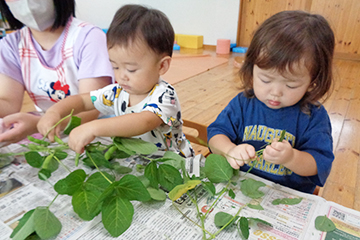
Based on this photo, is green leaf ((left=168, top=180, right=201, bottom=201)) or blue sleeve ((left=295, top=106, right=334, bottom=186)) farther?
blue sleeve ((left=295, top=106, right=334, bottom=186))

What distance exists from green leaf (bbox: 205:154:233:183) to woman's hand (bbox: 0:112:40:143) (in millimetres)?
527

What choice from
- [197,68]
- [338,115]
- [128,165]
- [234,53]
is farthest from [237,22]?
[128,165]

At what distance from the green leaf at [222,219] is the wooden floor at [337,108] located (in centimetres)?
Answer: 50

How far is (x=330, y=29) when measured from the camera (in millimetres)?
606

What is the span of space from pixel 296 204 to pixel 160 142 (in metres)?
Answer: 0.42

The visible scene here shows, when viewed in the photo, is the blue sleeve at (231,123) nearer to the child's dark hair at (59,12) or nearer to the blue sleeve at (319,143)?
the blue sleeve at (319,143)

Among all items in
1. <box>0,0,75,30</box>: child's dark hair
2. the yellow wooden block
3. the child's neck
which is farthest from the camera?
the yellow wooden block

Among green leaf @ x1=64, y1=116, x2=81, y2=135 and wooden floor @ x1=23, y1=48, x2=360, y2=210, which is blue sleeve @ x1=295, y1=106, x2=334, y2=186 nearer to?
wooden floor @ x1=23, y1=48, x2=360, y2=210

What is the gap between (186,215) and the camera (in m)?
0.48

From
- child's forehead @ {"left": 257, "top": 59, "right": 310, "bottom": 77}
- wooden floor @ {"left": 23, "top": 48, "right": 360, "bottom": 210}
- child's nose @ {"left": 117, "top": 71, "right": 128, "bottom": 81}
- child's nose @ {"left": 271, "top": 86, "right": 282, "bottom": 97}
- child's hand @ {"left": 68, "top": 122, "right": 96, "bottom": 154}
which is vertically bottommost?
wooden floor @ {"left": 23, "top": 48, "right": 360, "bottom": 210}

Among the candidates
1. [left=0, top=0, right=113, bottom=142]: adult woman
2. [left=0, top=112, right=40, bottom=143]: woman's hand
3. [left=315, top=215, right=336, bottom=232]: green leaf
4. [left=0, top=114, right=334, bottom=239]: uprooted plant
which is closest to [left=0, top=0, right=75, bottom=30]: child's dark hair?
[left=0, top=0, right=113, bottom=142]: adult woman

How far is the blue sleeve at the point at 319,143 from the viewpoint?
63 cm

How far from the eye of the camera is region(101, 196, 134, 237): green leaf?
1.37 feet

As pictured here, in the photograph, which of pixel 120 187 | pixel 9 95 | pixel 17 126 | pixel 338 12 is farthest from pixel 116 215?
pixel 338 12
